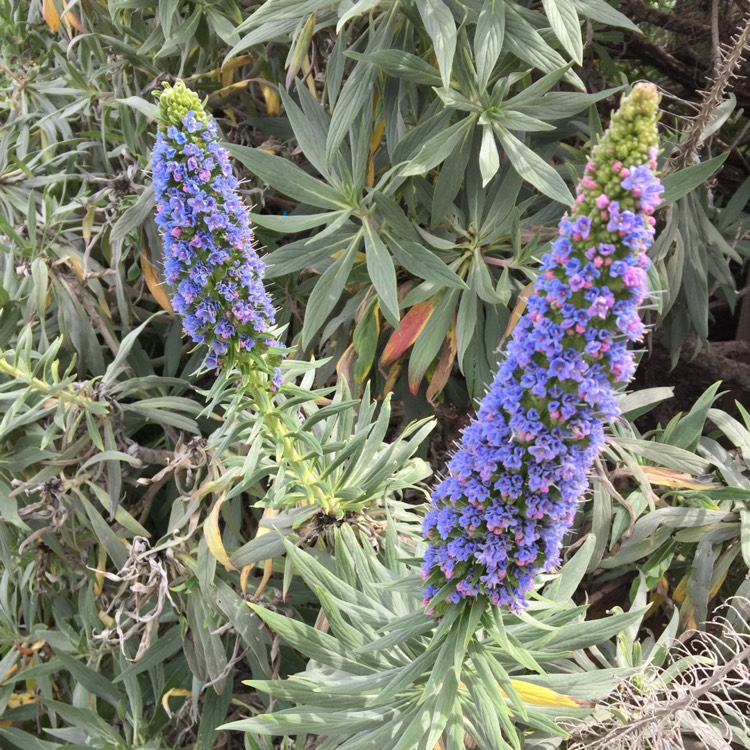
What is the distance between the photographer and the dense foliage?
1368mm

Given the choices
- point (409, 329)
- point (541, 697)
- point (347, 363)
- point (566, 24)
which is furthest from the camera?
point (347, 363)

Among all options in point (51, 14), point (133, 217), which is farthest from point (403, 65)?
point (51, 14)

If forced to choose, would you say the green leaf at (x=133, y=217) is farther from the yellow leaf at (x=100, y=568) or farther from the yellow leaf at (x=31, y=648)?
the yellow leaf at (x=31, y=648)

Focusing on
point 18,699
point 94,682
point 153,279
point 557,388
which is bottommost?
point 18,699

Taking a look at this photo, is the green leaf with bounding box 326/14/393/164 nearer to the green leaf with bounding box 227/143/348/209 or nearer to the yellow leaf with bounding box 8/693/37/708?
the green leaf with bounding box 227/143/348/209

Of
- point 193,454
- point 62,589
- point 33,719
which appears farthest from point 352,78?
point 33,719

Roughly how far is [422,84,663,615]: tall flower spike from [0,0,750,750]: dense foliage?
0.09ft

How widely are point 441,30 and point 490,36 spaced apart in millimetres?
118

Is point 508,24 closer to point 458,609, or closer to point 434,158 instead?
point 434,158

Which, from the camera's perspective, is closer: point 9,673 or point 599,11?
point 599,11

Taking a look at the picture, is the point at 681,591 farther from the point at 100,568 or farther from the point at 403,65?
the point at 100,568

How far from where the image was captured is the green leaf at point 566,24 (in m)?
1.58

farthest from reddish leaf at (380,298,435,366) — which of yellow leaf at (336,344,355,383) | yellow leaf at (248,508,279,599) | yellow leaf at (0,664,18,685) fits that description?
yellow leaf at (0,664,18,685)

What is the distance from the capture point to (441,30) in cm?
162
